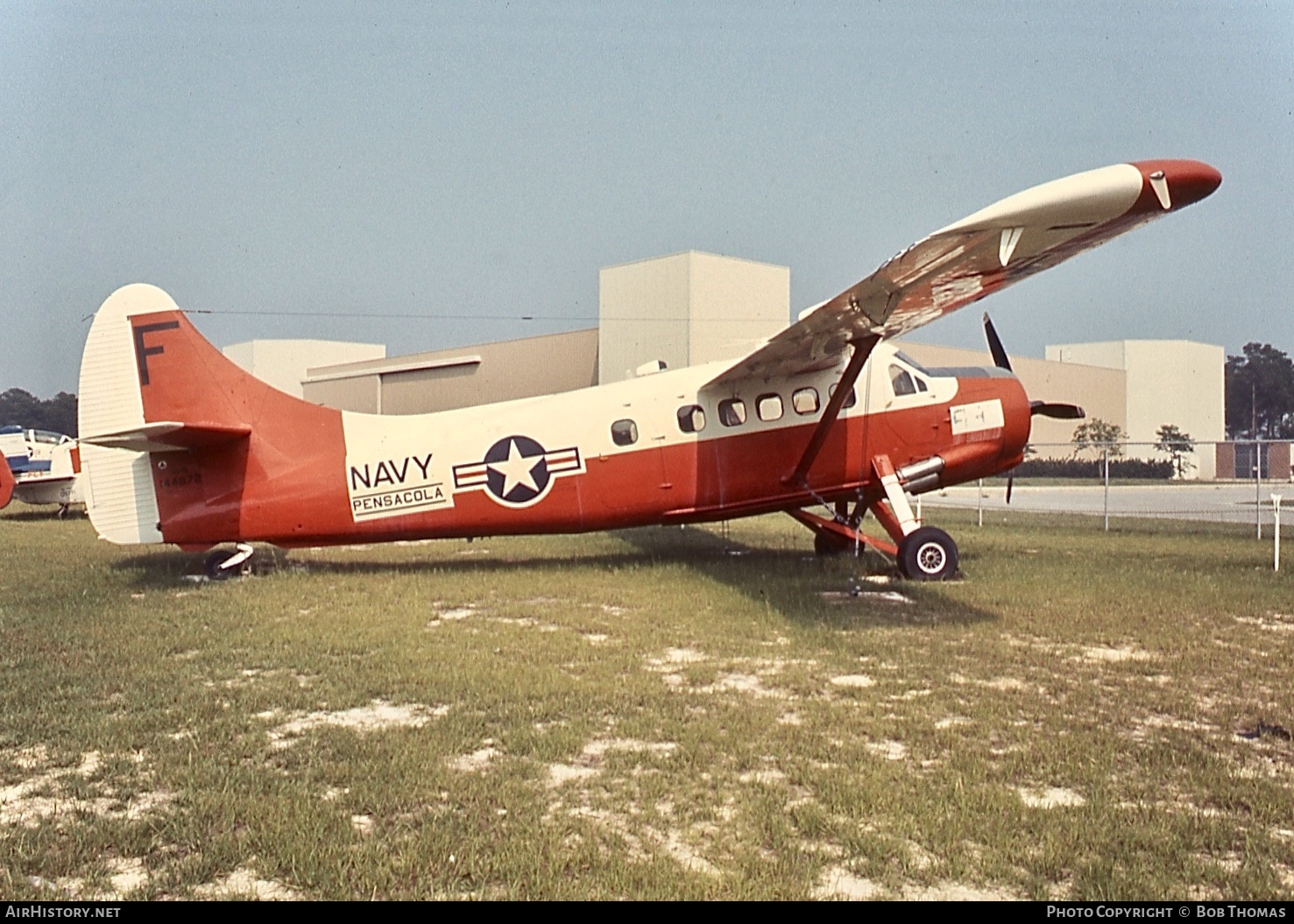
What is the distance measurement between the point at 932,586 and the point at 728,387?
382 centimetres

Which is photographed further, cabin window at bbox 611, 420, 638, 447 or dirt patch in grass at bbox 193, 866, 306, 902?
cabin window at bbox 611, 420, 638, 447

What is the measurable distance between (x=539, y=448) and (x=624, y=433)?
1.20 metres

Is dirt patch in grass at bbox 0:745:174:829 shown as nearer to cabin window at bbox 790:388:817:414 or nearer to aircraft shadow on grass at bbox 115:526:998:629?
aircraft shadow on grass at bbox 115:526:998:629

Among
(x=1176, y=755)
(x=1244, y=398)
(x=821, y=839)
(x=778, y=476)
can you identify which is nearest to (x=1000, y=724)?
(x=1176, y=755)

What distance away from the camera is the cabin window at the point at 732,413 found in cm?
1205

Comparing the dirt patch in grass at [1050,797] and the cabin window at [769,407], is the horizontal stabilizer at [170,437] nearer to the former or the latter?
the cabin window at [769,407]

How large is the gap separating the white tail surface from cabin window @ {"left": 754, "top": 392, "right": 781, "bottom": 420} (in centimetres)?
825

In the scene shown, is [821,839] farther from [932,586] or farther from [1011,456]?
[1011,456]

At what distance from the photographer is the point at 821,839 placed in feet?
12.5

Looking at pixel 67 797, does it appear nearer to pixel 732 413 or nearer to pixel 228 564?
pixel 228 564

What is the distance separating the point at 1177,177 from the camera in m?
6.60

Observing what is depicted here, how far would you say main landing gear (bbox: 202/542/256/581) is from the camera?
11.8 meters

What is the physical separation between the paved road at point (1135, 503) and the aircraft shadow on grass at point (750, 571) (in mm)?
8564

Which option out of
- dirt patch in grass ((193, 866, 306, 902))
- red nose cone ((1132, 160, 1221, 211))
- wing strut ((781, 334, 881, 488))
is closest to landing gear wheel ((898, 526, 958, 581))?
wing strut ((781, 334, 881, 488))
